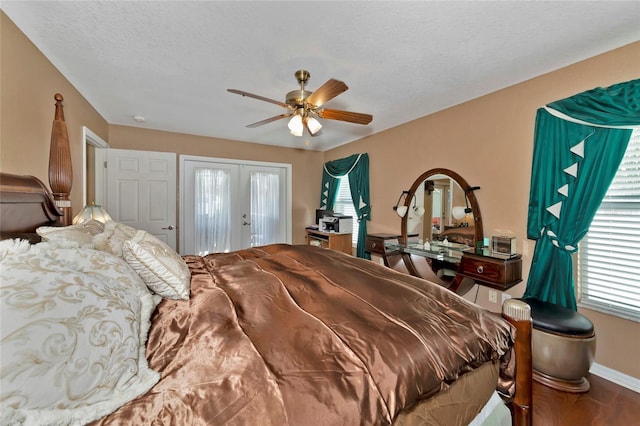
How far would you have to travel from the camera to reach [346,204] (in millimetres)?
4699

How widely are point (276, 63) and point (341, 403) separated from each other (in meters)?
2.27

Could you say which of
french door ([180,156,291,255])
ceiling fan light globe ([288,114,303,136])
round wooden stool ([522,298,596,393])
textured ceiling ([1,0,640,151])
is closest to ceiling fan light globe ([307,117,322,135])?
ceiling fan light globe ([288,114,303,136])

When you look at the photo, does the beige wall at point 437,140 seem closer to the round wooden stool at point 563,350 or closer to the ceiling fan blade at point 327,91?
the round wooden stool at point 563,350

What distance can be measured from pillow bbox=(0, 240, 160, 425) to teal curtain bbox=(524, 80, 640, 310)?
277cm

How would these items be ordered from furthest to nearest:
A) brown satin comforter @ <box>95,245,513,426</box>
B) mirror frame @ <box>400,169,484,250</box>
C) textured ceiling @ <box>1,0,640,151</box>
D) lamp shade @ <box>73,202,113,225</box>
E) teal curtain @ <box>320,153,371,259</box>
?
teal curtain @ <box>320,153,371,259</box>
mirror frame @ <box>400,169,484,250</box>
lamp shade @ <box>73,202,113,225</box>
textured ceiling @ <box>1,0,640,151</box>
brown satin comforter @ <box>95,245,513,426</box>

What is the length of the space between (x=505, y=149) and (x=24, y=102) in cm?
384

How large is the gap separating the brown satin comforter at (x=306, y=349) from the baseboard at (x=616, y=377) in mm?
1583

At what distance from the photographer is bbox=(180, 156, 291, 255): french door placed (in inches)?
164

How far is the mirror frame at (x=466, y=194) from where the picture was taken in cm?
263

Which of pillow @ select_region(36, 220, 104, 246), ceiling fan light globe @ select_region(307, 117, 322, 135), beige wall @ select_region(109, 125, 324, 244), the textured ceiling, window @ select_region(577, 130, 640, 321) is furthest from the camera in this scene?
beige wall @ select_region(109, 125, 324, 244)

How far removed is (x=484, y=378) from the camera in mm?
1077

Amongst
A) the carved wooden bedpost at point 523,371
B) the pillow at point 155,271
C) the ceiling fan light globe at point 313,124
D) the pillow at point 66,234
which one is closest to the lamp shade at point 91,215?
the pillow at point 66,234

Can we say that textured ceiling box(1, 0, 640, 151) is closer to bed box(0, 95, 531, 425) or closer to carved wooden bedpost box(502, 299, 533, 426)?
bed box(0, 95, 531, 425)

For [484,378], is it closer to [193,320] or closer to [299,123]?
[193,320]
